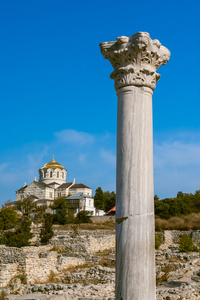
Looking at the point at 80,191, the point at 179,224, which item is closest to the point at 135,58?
the point at 179,224

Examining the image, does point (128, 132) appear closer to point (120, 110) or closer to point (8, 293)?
point (120, 110)

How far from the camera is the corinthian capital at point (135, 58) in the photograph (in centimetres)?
479

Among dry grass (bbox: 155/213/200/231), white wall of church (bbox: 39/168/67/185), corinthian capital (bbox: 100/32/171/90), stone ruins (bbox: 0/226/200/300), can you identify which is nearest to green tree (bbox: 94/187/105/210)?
white wall of church (bbox: 39/168/67/185)

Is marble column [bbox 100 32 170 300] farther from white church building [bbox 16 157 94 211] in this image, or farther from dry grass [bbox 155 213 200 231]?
white church building [bbox 16 157 94 211]

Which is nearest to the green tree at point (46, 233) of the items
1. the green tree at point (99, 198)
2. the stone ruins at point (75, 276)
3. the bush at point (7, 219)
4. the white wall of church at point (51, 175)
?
the stone ruins at point (75, 276)

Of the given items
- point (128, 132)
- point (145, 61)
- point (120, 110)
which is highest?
point (145, 61)

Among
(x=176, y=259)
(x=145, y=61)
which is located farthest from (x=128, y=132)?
(x=176, y=259)

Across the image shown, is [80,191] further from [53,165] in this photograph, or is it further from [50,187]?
[53,165]

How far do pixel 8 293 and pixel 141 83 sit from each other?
8.97 m

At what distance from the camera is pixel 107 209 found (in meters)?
67.2

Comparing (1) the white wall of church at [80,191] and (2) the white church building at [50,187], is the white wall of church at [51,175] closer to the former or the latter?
(2) the white church building at [50,187]

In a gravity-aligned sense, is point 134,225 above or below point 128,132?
below

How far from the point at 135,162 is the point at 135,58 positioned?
1509mm

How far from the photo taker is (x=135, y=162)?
4.50m
